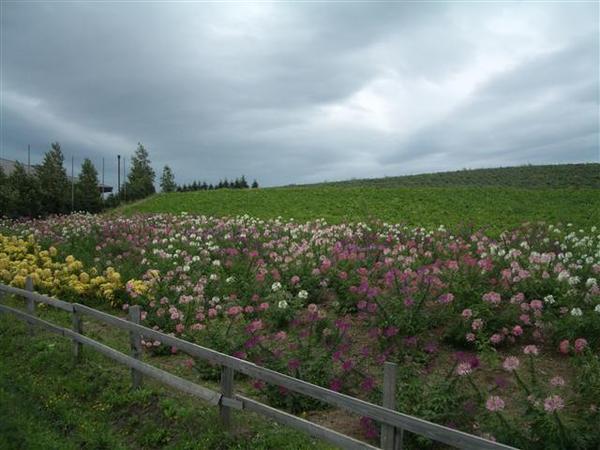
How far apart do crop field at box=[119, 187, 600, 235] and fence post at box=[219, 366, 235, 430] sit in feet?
29.4

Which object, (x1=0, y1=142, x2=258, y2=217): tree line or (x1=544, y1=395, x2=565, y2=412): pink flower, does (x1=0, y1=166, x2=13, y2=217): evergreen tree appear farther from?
(x1=544, y1=395, x2=565, y2=412): pink flower

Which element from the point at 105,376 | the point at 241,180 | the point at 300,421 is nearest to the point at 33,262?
the point at 105,376

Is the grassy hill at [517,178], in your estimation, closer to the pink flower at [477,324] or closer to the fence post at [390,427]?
the pink flower at [477,324]

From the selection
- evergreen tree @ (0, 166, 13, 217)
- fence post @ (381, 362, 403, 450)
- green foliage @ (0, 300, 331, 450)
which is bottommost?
green foliage @ (0, 300, 331, 450)

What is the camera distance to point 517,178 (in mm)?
37844

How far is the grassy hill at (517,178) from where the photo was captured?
3334 centimetres

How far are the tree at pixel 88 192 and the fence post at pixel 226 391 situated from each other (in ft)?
124

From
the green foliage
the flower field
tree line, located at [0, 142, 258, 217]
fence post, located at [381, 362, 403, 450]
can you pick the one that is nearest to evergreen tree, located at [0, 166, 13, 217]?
tree line, located at [0, 142, 258, 217]

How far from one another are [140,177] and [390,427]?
60.7 m

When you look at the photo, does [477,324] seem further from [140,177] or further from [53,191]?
[140,177]

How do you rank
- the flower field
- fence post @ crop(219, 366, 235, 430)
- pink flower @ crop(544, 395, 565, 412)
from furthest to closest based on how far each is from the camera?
fence post @ crop(219, 366, 235, 430)
the flower field
pink flower @ crop(544, 395, 565, 412)

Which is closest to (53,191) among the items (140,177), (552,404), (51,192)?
(51,192)

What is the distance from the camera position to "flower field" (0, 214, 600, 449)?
4.61 meters

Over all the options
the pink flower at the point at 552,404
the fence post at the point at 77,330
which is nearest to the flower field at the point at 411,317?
the pink flower at the point at 552,404
